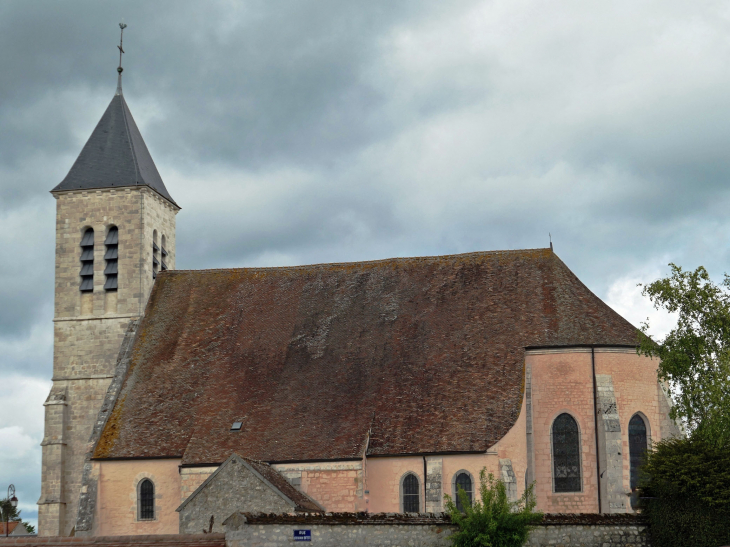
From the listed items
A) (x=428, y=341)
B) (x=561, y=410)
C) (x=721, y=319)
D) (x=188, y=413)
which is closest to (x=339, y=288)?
(x=428, y=341)

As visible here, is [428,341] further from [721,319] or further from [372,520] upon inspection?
[372,520]

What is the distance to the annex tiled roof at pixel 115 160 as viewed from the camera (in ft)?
123

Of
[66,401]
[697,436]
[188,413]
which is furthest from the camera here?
[66,401]

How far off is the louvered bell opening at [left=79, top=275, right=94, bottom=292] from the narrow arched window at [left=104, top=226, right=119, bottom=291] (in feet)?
1.99

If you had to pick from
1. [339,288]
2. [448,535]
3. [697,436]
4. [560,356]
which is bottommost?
[448,535]

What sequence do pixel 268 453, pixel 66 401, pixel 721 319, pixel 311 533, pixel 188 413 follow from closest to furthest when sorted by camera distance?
pixel 311 533, pixel 721 319, pixel 268 453, pixel 188 413, pixel 66 401

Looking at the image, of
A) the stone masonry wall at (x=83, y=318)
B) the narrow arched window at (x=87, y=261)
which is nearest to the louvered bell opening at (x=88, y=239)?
the narrow arched window at (x=87, y=261)

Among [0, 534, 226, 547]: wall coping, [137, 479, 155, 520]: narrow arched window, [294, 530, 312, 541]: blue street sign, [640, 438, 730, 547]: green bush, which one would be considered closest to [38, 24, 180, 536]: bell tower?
[137, 479, 155, 520]: narrow arched window

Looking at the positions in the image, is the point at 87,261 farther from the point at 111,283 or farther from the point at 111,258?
the point at 111,283

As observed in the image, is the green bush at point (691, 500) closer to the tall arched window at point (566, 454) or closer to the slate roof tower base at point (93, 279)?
the tall arched window at point (566, 454)

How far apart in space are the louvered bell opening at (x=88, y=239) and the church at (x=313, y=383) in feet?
0.32

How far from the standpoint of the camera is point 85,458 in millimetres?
31766

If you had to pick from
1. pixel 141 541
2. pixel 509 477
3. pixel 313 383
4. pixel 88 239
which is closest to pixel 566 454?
pixel 509 477

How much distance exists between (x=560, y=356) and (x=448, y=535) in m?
11.4
